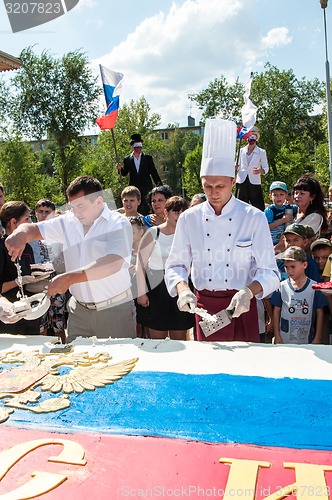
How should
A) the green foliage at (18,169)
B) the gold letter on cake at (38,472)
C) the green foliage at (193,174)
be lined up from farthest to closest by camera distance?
the green foliage at (193,174), the green foliage at (18,169), the gold letter on cake at (38,472)

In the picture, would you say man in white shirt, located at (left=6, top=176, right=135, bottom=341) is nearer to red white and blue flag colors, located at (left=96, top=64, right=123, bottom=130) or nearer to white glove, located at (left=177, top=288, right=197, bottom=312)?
white glove, located at (left=177, top=288, right=197, bottom=312)

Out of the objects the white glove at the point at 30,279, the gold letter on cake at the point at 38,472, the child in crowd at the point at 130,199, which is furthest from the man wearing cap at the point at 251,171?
the gold letter on cake at the point at 38,472

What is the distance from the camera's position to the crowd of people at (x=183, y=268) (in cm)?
224

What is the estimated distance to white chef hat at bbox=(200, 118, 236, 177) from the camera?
223 centimetres

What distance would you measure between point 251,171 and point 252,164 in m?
0.10

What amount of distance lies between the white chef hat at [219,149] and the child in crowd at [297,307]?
44.9 inches

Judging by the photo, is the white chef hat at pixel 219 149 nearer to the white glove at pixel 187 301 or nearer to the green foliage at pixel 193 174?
the white glove at pixel 187 301

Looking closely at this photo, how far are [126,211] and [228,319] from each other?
8.89ft

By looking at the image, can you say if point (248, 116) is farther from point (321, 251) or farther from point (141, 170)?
point (321, 251)

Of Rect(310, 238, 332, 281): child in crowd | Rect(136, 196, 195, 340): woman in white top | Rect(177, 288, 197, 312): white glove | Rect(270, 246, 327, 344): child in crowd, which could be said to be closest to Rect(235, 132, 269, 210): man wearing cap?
Rect(310, 238, 332, 281): child in crowd

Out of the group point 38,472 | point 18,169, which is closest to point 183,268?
point 38,472

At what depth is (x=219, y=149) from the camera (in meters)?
2.31

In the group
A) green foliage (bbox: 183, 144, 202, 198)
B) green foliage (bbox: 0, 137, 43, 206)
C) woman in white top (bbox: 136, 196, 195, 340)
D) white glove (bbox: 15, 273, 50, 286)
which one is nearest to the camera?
white glove (bbox: 15, 273, 50, 286)

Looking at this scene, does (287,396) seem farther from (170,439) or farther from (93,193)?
(93,193)
